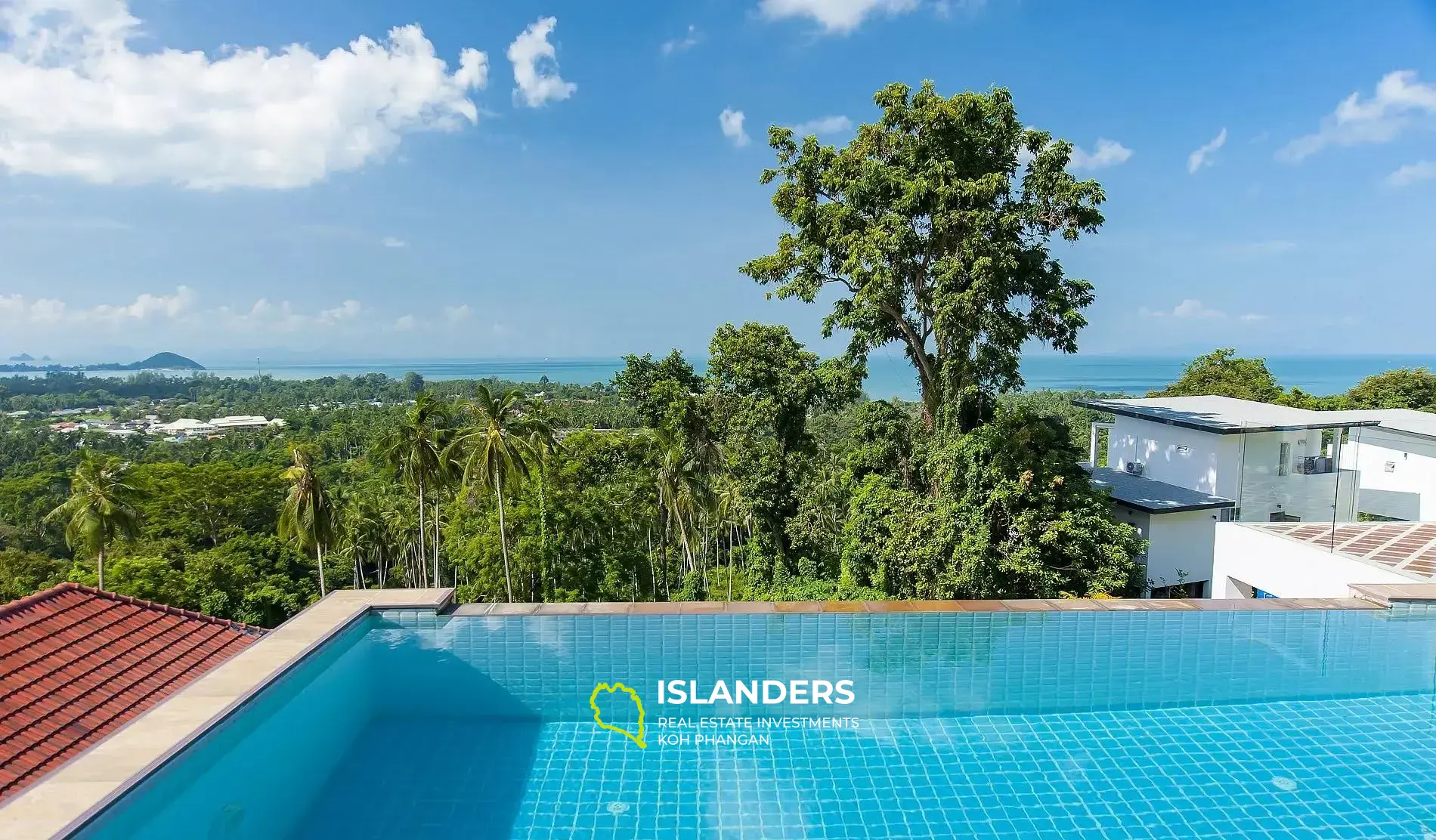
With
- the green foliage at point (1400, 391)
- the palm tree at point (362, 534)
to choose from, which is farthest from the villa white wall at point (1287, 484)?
the palm tree at point (362, 534)

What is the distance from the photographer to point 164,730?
3.41m

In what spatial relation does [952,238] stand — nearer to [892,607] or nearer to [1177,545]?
[892,607]

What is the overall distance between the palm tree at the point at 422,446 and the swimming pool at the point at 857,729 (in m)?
11.5

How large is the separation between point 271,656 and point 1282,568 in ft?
33.4

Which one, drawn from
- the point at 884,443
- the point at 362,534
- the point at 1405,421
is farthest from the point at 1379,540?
the point at 362,534

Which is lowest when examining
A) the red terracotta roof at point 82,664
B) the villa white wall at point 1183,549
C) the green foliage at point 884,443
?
the villa white wall at point 1183,549

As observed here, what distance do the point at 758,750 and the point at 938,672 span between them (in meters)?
1.54

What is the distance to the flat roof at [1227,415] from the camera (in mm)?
10898

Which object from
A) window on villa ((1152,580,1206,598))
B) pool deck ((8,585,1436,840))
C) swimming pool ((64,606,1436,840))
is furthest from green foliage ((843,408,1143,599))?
swimming pool ((64,606,1436,840))

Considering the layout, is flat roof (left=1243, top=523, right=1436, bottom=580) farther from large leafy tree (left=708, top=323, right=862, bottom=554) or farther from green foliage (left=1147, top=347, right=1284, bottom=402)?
green foliage (left=1147, top=347, right=1284, bottom=402)

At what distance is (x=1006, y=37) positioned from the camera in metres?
11.6

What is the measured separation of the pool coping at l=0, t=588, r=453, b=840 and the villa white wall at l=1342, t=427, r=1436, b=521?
1549cm

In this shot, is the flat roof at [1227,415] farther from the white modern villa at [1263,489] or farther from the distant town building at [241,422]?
the distant town building at [241,422]

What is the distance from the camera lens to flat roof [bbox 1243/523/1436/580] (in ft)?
23.4
